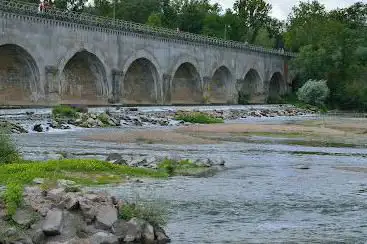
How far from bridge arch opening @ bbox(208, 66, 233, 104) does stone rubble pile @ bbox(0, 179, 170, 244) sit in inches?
2649

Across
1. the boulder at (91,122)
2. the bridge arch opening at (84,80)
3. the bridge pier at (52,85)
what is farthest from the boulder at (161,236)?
the bridge arch opening at (84,80)

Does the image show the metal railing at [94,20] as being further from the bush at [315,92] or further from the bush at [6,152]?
the bush at [6,152]

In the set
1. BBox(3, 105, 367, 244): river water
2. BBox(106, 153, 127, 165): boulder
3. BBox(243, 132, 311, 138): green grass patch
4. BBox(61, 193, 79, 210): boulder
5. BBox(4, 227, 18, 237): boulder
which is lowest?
BBox(3, 105, 367, 244): river water

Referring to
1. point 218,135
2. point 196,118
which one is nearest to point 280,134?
point 218,135

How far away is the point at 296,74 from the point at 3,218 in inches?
3267

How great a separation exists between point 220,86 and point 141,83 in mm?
18354

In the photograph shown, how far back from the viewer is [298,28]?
98.5 metres

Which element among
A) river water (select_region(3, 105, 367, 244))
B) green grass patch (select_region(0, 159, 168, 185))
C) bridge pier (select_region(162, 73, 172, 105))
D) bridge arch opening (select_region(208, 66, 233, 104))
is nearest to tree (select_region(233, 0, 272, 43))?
bridge arch opening (select_region(208, 66, 233, 104))

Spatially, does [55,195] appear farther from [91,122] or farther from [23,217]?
[91,122]

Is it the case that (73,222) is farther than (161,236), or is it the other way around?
(161,236)

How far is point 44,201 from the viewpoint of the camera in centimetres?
1014

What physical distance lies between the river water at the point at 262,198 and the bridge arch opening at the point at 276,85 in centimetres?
6712

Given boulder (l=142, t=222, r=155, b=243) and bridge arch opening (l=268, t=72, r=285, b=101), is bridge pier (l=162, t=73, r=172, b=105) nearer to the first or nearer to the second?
bridge arch opening (l=268, t=72, r=285, b=101)

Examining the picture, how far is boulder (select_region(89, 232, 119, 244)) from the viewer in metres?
9.47
